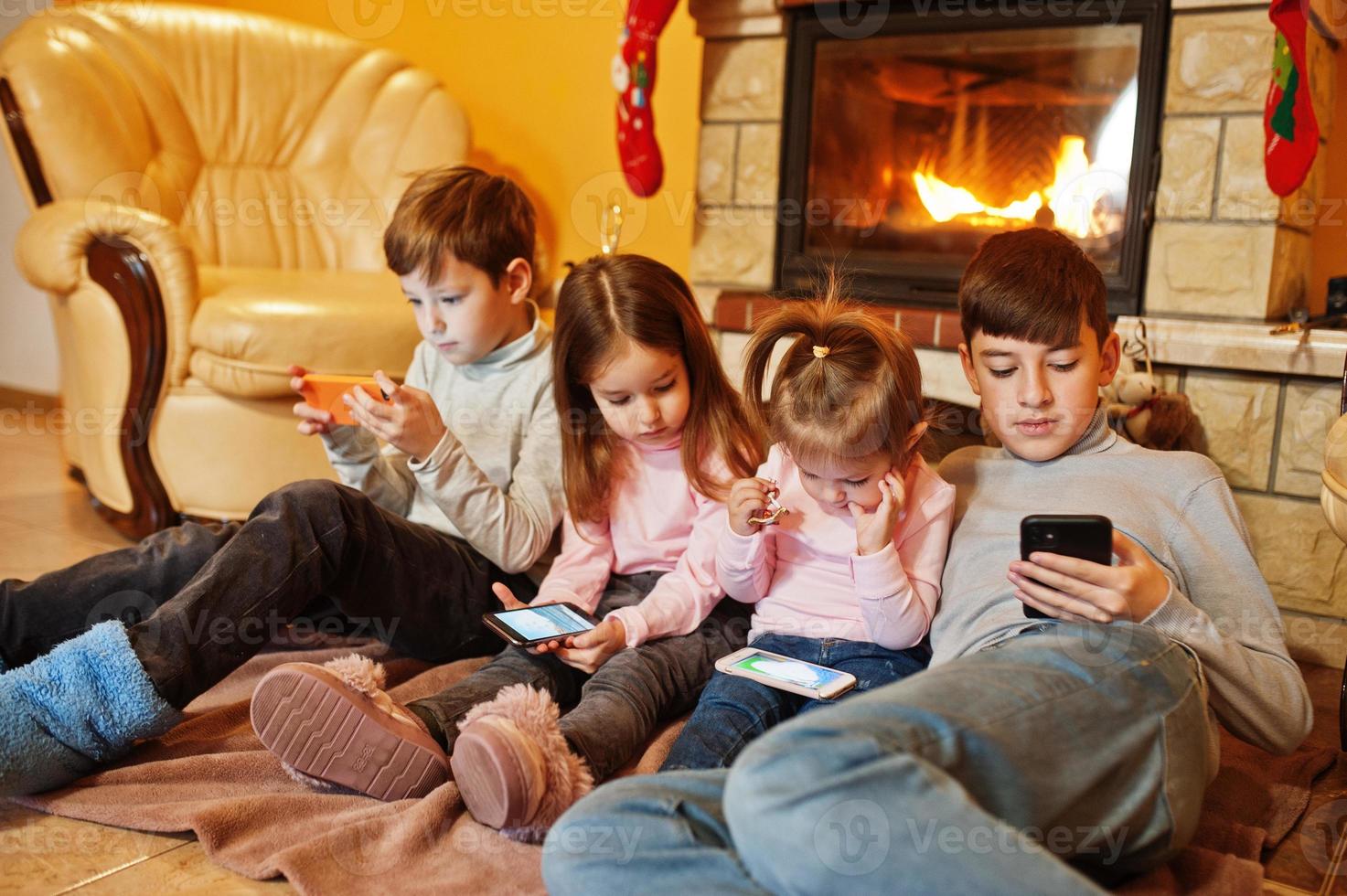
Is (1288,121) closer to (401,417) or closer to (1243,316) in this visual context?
(1243,316)

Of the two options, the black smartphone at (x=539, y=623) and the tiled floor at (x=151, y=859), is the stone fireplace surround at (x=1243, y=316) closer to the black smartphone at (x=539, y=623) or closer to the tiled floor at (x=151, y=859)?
the tiled floor at (x=151, y=859)

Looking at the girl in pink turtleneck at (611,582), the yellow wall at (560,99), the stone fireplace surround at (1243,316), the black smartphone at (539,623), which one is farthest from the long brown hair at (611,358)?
the yellow wall at (560,99)

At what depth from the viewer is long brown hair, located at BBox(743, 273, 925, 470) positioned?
1174 millimetres

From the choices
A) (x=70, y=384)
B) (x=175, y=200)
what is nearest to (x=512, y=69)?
(x=175, y=200)

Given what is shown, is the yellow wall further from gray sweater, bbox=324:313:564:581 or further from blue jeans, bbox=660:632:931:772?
blue jeans, bbox=660:632:931:772

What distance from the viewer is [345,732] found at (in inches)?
44.2

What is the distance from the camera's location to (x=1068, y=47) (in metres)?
2.12

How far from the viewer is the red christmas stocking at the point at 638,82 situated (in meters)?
2.28

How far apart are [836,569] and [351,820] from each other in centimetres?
56

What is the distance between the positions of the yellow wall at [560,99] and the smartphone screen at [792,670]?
1.87 meters

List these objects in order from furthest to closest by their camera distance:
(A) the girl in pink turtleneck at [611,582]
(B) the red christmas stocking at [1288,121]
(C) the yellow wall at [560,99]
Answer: (C) the yellow wall at [560,99]
(B) the red christmas stocking at [1288,121]
(A) the girl in pink turtleneck at [611,582]

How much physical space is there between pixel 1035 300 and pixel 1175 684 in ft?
1.28

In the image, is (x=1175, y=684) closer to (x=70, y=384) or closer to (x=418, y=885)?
Answer: (x=418, y=885)

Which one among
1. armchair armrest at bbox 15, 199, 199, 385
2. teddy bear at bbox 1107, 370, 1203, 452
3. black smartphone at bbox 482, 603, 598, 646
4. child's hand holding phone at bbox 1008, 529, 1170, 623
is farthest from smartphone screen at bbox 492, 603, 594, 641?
armchair armrest at bbox 15, 199, 199, 385
